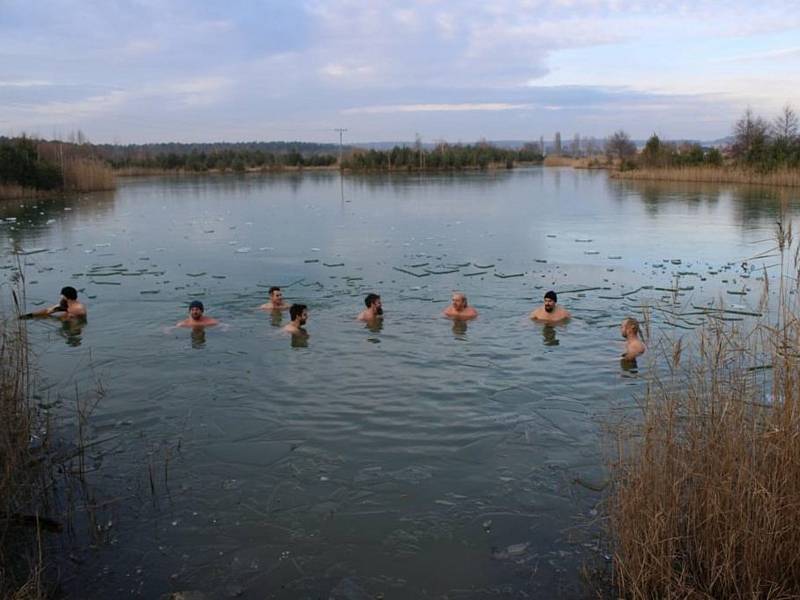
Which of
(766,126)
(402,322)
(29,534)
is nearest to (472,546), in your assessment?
(29,534)

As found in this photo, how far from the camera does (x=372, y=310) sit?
11.4 m

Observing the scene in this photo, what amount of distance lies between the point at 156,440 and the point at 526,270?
35.3 feet

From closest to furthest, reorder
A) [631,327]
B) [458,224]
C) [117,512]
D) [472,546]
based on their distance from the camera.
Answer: [472,546]
[117,512]
[631,327]
[458,224]

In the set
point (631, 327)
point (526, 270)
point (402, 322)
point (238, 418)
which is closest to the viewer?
point (238, 418)

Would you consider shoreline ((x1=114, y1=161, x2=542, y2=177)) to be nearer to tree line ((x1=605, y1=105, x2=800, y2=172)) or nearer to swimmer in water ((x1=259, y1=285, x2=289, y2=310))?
tree line ((x1=605, y1=105, x2=800, y2=172))

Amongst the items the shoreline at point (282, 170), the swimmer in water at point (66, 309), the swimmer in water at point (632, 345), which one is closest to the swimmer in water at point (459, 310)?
the swimmer in water at point (632, 345)

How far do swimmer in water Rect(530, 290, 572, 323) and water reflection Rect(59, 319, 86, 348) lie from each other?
723cm

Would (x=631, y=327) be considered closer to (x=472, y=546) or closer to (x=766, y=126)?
(x=472, y=546)

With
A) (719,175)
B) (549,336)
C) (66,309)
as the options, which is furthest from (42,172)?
(719,175)

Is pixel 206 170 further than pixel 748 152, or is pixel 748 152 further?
pixel 206 170

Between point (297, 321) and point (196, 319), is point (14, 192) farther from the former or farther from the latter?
point (297, 321)

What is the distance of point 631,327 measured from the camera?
935 cm

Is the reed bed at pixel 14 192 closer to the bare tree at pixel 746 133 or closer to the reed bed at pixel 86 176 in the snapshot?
the reed bed at pixel 86 176

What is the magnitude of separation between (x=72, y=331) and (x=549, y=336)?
768cm
